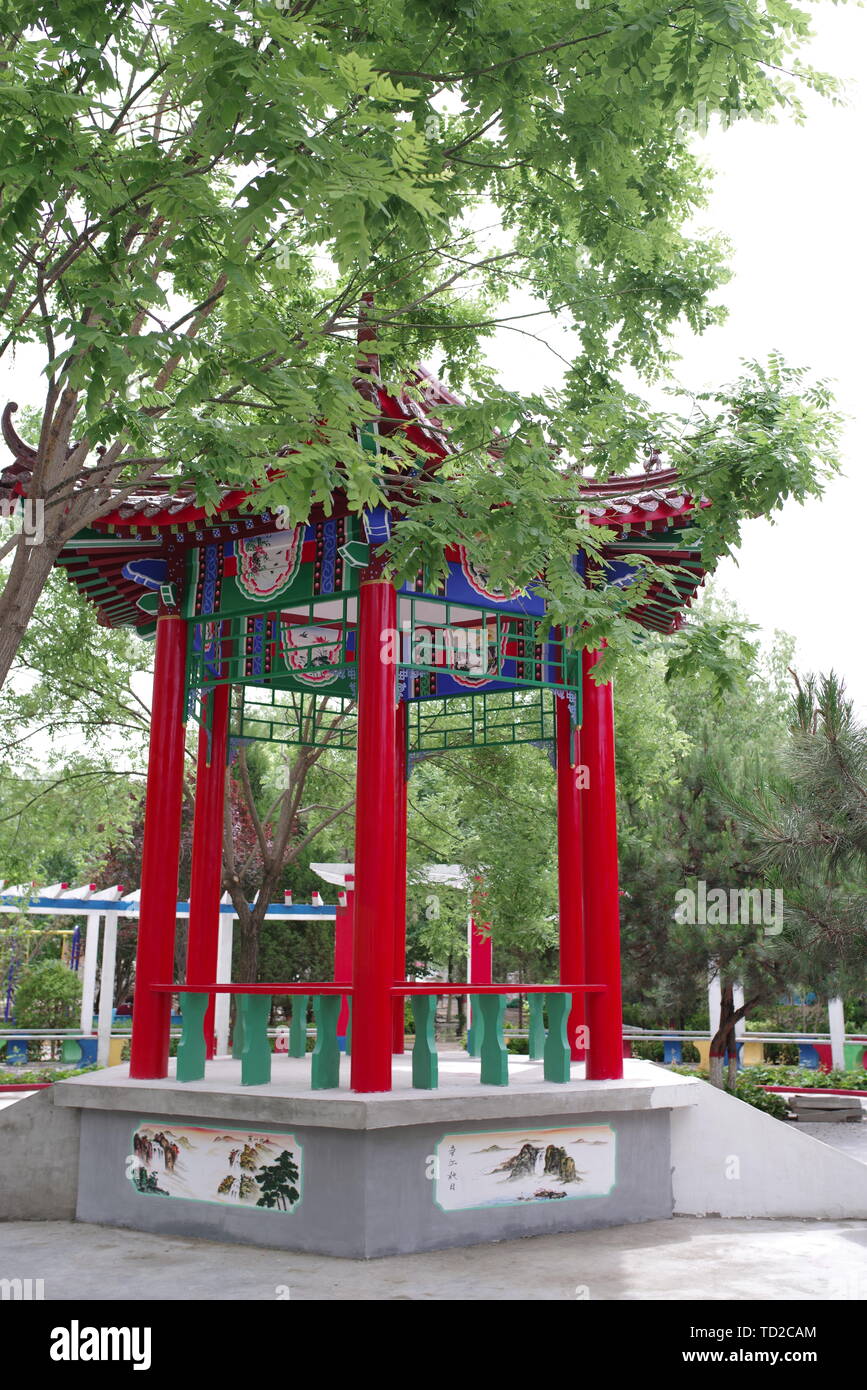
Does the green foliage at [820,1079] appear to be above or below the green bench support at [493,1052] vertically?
below

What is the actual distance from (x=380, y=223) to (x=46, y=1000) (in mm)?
24510

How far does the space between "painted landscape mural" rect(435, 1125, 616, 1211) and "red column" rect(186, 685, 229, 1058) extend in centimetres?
330

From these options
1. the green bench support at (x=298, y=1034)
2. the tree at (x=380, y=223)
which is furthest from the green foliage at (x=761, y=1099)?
the tree at (x=380, y=223)

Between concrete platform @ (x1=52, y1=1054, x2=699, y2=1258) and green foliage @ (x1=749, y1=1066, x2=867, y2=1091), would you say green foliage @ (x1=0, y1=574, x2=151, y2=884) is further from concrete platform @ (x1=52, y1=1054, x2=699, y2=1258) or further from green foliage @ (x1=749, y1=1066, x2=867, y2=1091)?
green foliage @ (x1=749, y1=1066, x2=867, y2=1091)

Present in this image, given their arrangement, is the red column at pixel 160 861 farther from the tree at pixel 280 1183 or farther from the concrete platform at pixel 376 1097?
the tree at pixel 280 1183

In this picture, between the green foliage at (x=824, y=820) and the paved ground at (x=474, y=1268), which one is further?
the green foliage at (x=824, y=820)

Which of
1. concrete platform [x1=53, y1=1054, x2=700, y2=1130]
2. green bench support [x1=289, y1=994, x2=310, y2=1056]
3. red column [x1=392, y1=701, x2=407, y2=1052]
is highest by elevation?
red column [x1=392, y1=701, x2=407, y2=1052]

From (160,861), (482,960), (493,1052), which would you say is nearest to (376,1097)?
(493,1052)

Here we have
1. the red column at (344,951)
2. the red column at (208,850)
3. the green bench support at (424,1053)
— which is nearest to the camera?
the green bench support at (424,1053)

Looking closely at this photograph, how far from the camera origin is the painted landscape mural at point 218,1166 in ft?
25.4

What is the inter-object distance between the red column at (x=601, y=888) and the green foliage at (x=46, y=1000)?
1997 cm

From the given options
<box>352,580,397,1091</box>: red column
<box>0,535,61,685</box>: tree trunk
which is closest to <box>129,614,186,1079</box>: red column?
<box>352,580,397,1091</box>: red column

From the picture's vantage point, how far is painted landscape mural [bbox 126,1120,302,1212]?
305 inches

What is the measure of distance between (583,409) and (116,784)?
9.87 metres
